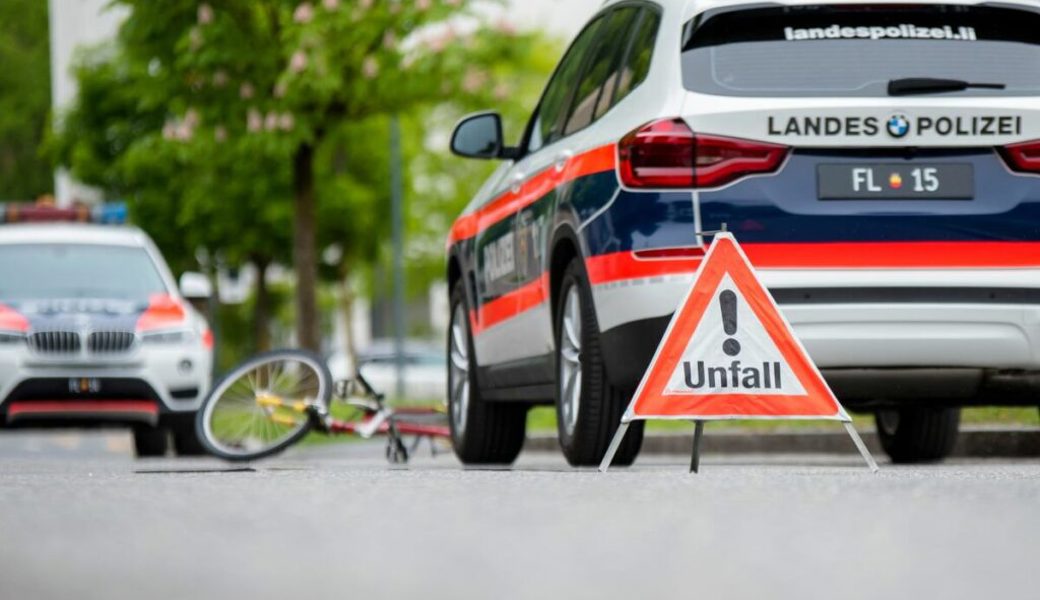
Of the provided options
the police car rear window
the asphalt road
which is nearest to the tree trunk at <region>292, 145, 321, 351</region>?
the police car rear window

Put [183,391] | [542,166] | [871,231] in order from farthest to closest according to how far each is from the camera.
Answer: [183,391]
[542,166]
[871,231]

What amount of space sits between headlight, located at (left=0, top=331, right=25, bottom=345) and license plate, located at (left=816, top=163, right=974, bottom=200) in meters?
8.47

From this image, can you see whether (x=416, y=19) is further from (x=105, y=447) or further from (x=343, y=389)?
(x=343, y=389)

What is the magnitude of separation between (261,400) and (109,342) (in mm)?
3884

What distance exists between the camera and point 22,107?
70.3m

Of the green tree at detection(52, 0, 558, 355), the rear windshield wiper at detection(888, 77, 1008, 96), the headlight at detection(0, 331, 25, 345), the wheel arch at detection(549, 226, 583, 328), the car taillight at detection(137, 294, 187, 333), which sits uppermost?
the green tree at detection(52, 0, 558, 355)

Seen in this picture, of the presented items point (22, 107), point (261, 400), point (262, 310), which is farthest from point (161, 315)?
point (22, 107)

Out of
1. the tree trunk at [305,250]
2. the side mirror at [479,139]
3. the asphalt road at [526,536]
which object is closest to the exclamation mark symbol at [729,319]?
the asphalt road at [526,536]

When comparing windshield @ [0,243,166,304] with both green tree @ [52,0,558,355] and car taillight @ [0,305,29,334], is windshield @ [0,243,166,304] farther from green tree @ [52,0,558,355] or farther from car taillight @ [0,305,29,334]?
green tree @ [52,0,558,355]

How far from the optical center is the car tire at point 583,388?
8.95 m

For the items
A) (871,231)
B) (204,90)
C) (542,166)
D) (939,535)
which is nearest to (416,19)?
(204,90)

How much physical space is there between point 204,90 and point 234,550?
659 inches

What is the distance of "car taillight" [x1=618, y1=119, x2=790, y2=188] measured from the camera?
27.4 feet

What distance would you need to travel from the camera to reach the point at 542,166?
32.2 ft
